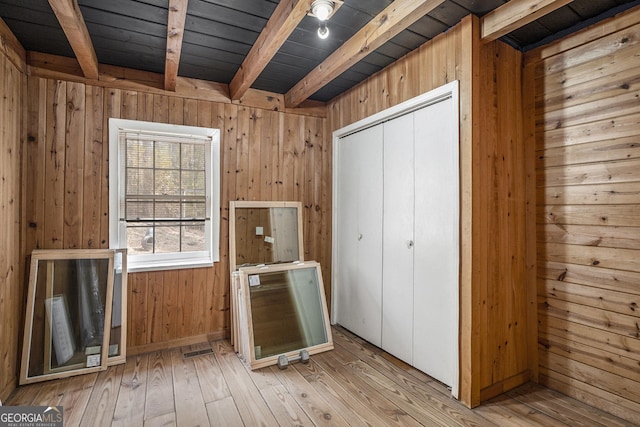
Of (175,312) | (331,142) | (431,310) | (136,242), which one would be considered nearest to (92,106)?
(136,242)

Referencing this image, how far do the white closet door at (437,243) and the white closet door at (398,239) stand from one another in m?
0.08

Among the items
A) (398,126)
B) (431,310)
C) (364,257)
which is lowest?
(431,310)

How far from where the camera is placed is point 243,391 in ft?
7.32

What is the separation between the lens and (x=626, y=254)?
76.6 inches

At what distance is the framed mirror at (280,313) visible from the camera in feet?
8.77

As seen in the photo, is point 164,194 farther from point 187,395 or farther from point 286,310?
point 187,395

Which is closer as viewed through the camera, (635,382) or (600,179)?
(635,382)

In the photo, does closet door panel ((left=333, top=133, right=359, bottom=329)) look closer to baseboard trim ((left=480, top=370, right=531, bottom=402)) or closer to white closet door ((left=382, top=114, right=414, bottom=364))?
white closet door ((left=382, top=114, right=414, bottom=364))

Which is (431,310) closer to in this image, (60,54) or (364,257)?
(364,257)

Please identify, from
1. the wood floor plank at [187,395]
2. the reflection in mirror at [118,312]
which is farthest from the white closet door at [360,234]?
the reflection in mirror at [118,312]

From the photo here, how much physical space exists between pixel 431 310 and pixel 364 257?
88cm

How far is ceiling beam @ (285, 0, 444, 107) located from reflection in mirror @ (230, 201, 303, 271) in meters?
1.15

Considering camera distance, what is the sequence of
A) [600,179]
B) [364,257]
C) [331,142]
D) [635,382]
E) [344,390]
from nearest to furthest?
[635,382]
[600,179]
[344,390]
[364,257]
[331,142]

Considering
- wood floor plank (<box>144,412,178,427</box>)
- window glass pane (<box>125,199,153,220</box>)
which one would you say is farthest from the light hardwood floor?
window glass pane (<box>125,199,153,220</box>)
